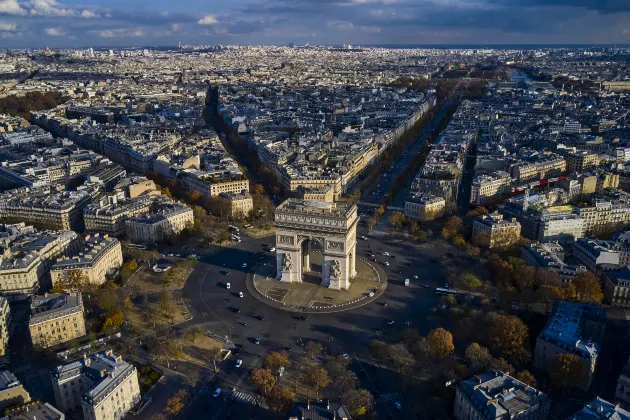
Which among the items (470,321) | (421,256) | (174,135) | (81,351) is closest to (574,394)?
(470,321)

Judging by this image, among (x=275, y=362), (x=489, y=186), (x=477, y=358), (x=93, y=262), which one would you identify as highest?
(x=489, y=186)

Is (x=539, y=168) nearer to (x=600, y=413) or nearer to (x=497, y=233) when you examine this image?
(x=497, y=233)

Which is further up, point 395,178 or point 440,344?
point 395,178

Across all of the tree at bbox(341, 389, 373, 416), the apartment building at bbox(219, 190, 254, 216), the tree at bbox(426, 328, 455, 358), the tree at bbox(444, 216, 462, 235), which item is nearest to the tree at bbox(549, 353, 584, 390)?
the tree at bbox(426, 328, 455, 358)

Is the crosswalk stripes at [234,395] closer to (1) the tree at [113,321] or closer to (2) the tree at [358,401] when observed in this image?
(2) the tree at [358,401]

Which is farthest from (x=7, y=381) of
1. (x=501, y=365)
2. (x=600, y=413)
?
(x=600, y=413)

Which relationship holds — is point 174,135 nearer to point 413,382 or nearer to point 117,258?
point 117,258
